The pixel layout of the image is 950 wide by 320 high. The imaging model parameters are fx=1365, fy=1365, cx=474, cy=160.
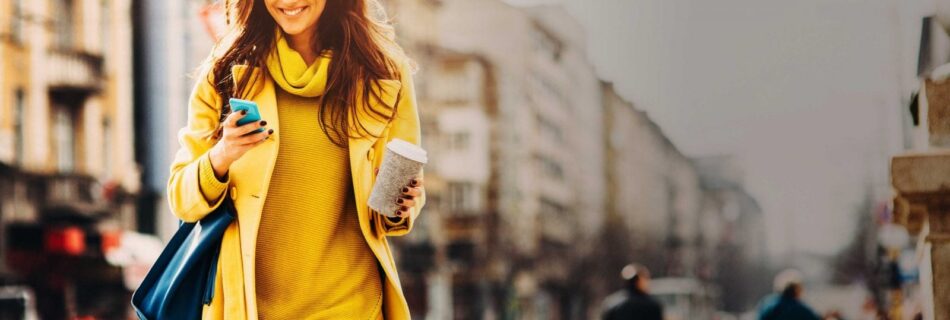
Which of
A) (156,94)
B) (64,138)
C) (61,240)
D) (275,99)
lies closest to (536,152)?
(156,94)

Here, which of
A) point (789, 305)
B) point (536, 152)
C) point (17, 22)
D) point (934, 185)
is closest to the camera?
point (934, 185)

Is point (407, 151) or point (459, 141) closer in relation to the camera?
point (407, 151)

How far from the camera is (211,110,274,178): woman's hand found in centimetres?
216

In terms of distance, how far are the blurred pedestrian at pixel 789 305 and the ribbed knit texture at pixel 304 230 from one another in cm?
796

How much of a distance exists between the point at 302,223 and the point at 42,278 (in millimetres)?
22306

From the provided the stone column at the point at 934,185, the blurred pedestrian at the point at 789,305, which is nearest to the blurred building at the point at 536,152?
the blurred pedestrian at the point at 789,305

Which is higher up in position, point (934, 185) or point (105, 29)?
point (105, 29)

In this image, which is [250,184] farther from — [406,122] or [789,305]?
[789,305]

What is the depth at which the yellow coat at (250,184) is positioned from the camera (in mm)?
2270

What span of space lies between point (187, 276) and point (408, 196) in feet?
1.34

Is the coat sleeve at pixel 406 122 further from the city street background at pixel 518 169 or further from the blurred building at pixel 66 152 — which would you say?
the blurred building at pixel 66 152

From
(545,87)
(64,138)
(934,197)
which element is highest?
(545,87)

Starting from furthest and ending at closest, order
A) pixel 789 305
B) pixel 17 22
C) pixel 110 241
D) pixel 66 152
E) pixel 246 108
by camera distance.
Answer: pixel 66 152
pixel 110 241
pixel 17 22
pixel 789 305
pixel 246 108

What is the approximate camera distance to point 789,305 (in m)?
10.0
